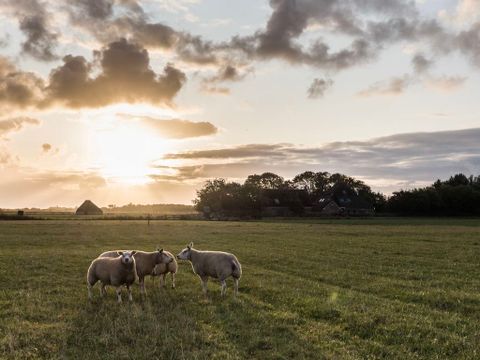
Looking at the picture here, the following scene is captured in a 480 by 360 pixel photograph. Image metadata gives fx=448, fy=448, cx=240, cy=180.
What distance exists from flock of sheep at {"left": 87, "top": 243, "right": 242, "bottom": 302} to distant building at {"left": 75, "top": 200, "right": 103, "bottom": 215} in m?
151

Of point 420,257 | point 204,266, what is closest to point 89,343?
point 204,266

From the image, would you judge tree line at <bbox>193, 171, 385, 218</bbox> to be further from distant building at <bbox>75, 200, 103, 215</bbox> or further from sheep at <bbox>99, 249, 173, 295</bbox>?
sheep at <bbox>99, 249, 173, 295</bbox>

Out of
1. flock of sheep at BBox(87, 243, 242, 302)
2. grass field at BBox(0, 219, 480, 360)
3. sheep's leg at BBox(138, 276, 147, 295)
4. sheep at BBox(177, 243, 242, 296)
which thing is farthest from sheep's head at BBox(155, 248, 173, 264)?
grass field at BBox(0, 219, 480, 360)

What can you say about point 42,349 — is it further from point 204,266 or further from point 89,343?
point 204,266

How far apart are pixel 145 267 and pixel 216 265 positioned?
293 centimetres

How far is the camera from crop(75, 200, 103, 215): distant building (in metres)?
161

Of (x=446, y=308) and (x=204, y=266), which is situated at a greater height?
(x=204, y=266)

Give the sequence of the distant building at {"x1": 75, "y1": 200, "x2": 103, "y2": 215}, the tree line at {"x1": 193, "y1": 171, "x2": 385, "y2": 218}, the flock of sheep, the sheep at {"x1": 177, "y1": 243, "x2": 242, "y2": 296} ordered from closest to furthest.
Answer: the flock of sheep → the sheep at {"x1": 177, "y1": 243, "x2": 242, "y2": 296} → the tree line at {"x1": 193, "y1": 171, "x2": 385, "y2": 218} → the distant building at {"x1": 75, "y1": 200, "x2": 103, "y2": 215}

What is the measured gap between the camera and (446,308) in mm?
14750

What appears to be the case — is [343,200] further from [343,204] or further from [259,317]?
[259,317]

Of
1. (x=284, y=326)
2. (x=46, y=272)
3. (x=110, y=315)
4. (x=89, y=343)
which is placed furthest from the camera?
→ (x=46, y=272)

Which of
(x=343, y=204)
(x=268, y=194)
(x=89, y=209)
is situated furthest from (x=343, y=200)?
(x=89, y=209)

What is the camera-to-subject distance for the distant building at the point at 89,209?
528 feet

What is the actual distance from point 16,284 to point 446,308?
54.8 ft
